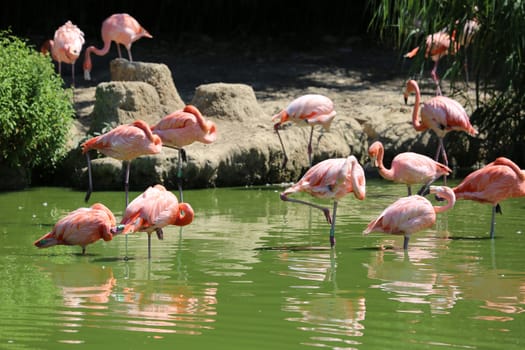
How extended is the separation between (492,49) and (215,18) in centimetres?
757

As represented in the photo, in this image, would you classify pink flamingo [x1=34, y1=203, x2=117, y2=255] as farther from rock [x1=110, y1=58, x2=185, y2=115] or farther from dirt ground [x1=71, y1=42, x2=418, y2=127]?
dirt ground [x1=71, y1=42, x2=418, y2=127]

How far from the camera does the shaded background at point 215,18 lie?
16.4 meters

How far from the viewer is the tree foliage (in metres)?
9.34

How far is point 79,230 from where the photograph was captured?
21.0ft

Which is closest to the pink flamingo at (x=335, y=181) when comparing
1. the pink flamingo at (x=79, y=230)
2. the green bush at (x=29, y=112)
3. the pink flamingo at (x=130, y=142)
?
the pink flamingo at (x=79, y=230)

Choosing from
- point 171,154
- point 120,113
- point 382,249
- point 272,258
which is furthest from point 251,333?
point 120,113

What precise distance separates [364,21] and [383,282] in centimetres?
1156

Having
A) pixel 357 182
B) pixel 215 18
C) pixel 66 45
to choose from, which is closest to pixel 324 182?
pixel 357 182

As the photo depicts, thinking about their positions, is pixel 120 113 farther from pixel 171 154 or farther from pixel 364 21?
pixel 364 21

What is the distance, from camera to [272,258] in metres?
6.46

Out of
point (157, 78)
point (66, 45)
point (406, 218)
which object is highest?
point (66, 45)

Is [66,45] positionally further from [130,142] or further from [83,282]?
[83,282]

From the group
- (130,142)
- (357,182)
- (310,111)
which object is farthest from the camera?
(310,111)

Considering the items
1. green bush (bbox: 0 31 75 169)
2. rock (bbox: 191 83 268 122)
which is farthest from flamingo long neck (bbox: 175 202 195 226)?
rock (bbox: 191 83 268 122)
